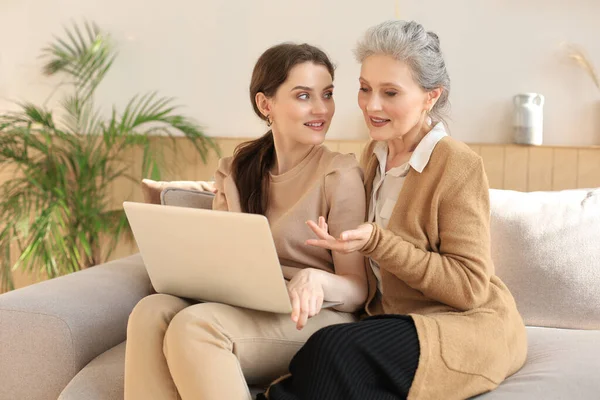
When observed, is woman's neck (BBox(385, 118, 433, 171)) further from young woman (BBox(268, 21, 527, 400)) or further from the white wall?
the white wall

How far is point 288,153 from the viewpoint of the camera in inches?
85.0

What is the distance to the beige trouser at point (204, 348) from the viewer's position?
165 centimetres

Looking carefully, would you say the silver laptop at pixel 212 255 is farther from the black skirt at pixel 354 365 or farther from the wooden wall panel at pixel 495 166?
the wooden wall panel at pixel 495 166

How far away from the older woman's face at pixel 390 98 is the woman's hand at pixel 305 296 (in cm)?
41

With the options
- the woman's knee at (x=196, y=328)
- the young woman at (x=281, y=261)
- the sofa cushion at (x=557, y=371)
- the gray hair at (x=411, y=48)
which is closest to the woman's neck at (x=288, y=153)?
the young woman at (x=281, y=261)

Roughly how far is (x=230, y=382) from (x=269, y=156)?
0.77m

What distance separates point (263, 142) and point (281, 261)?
0.39 m

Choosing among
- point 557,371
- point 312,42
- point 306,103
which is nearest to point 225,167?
point 306,103

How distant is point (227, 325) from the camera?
1.71 meters

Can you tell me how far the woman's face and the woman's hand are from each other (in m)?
0.44

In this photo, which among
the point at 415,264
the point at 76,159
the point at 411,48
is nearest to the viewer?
the point at 415,264

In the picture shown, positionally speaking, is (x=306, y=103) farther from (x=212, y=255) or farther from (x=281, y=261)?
(x=212, y=255)

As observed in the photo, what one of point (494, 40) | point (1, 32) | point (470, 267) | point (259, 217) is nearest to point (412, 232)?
point (470, 267)

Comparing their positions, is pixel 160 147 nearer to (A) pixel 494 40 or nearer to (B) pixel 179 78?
(B) pixel 179 78
